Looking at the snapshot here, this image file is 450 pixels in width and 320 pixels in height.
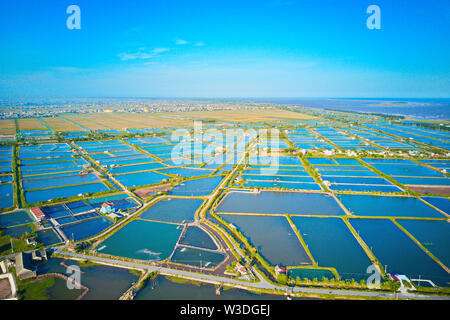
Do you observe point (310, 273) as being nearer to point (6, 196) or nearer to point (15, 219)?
point (15, 219)

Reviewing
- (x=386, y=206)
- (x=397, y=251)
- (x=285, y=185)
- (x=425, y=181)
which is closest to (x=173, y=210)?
(x=285, y=185)

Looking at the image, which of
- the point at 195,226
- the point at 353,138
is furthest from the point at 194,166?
the point at 353,138

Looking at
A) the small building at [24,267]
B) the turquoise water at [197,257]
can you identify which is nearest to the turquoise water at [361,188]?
the turquoise water at [197,257]

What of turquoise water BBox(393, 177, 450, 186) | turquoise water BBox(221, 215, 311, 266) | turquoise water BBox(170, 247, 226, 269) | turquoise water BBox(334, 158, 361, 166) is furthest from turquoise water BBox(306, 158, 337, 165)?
turquoise water BBox(170, 247, 226, 269)

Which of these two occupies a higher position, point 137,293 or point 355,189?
point 355,189

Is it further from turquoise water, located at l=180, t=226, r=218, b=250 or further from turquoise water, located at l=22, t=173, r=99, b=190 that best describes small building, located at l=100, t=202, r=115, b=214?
turquoise water, located at l=22, t=173, r=99, b=190

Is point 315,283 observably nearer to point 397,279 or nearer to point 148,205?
point 397,279

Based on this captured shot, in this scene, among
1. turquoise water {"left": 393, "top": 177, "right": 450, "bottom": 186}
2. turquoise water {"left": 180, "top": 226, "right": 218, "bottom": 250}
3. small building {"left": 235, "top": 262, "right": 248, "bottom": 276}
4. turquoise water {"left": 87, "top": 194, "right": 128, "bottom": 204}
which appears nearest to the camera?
small building {"left": 235, "top": 262, "right": 248, "bottom": 276}

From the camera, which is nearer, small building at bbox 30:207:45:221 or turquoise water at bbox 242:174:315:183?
small building at bbox 30:207:45:221
